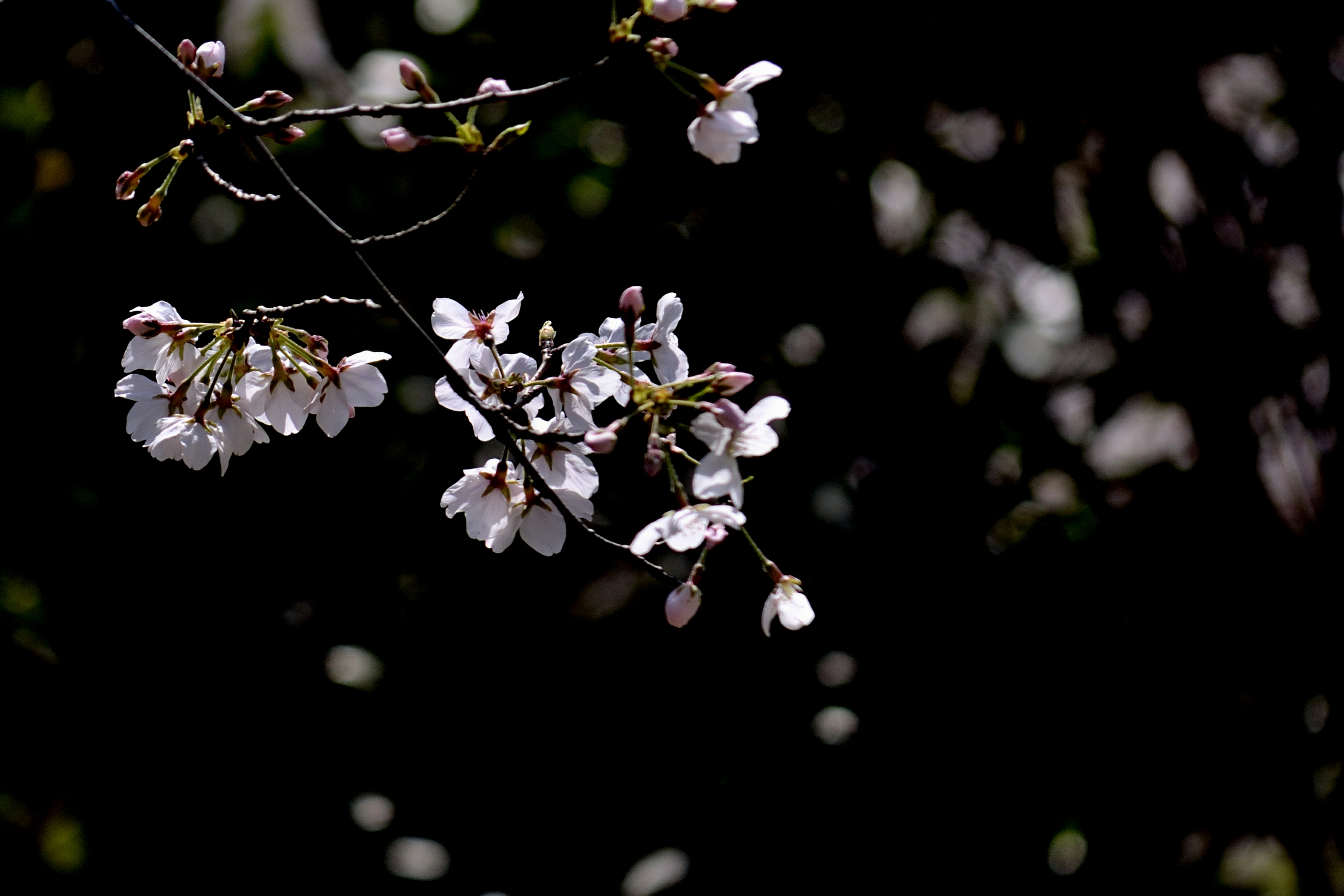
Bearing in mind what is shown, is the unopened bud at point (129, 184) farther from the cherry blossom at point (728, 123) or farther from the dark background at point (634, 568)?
the dark background at point (634, 568)

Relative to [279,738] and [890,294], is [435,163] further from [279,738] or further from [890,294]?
[279,738]

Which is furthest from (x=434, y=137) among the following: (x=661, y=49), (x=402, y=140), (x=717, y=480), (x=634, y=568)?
(x=634, y=568)

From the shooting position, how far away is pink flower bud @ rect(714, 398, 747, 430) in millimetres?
450

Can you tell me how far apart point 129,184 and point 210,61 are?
0.37ft

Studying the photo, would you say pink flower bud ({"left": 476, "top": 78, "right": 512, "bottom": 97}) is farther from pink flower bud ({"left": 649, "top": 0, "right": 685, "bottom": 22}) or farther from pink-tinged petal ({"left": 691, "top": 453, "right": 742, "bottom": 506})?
pink-tinged petal ({"left": 691, "top": 453, "right": 742, "bottom": 506})

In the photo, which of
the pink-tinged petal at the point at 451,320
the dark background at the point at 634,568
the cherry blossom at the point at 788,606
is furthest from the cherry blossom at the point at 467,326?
the dark background at the point at 634,568

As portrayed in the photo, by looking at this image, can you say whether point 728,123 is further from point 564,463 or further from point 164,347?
point 164,347

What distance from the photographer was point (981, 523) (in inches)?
53.7

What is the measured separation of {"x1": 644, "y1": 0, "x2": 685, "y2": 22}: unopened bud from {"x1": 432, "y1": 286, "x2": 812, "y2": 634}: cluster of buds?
132 millimetres

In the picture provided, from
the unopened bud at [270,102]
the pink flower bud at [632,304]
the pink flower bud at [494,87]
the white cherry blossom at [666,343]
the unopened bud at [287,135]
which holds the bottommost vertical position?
the white cherry blossom at [666,343]

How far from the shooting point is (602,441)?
0.43 meters

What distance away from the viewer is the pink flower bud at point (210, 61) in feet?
1.72

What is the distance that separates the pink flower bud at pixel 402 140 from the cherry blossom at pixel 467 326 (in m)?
0.13

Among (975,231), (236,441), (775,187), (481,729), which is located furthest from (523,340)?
(975,231)
